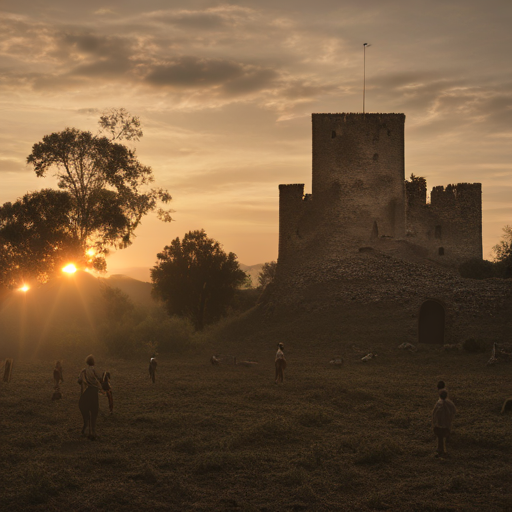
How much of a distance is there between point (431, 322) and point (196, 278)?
25156 millimetres

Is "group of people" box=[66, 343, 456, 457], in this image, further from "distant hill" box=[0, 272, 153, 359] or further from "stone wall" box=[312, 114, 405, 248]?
"stone wall" box=[312, 114, 405, 248]

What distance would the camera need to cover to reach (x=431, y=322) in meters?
35.1

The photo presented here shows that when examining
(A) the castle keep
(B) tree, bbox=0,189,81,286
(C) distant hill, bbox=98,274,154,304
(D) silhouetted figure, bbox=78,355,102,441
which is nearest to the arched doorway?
(A) the castle keep

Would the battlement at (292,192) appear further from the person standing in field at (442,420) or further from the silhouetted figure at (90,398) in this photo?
the person standing in field at (442,420)

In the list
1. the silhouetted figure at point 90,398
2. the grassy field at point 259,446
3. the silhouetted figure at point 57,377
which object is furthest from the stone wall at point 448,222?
the silhouetted figure at point 90,398

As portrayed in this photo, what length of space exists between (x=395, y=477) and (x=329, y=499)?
195cm

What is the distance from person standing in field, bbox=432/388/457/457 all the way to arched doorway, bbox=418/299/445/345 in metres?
20.6

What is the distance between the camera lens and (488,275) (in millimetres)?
48281

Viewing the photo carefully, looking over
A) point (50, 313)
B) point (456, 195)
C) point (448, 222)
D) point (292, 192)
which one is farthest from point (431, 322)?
point (50, 313)

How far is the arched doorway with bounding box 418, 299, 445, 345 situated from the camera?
3466 centimetres

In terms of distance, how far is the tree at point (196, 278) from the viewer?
179ft

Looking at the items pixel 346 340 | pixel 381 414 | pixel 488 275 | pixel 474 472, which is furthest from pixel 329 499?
pixel 488 275

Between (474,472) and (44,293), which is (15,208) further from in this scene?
(474,472)

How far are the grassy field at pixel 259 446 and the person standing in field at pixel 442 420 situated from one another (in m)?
0.31
